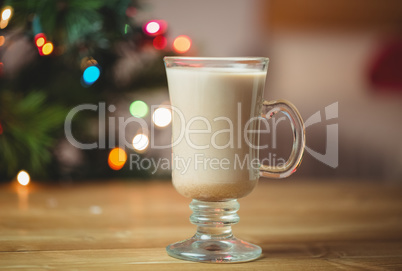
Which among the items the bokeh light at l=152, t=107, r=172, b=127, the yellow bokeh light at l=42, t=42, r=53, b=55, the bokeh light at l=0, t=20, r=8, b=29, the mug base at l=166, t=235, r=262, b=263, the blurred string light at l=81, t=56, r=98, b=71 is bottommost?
the mug base at l=166, t=235, r=262, b=263

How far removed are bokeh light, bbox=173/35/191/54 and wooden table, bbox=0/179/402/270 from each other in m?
0.43

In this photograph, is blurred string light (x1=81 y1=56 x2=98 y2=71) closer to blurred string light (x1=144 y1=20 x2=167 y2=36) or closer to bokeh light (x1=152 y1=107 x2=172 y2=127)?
blurred string light (x1=144 y1=20 x2=167 y2=36)

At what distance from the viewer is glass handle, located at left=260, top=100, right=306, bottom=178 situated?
102 cm

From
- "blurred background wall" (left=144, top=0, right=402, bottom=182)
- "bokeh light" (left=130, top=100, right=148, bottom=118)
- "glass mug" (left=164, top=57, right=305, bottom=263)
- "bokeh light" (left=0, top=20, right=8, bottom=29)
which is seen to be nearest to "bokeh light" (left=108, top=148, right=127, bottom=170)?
"bokeh light" (left=130, top=100, right=148, bottom=118)

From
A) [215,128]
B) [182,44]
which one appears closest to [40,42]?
[182,44]

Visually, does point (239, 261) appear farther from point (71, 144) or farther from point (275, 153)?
point (275, 153)

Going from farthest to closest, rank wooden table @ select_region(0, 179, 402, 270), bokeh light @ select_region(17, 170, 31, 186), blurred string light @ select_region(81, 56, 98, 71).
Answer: bokeh light @ select_region(17, 170, 31, 186) < blurred string light @ select_region(81, 56, 98, 71) < wooden table @ select_region(0, 179, 402, 270)

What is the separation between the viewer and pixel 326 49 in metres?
3.72

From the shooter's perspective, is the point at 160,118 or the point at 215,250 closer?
the point at 215,250

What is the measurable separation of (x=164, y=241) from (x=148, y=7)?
0.81m

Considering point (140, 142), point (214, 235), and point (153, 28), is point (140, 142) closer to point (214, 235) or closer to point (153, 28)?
point (153, 28)

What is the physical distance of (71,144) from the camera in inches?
Result: 70.4

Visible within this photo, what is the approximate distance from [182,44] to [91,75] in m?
0.29

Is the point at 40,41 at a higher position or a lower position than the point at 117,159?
higher
